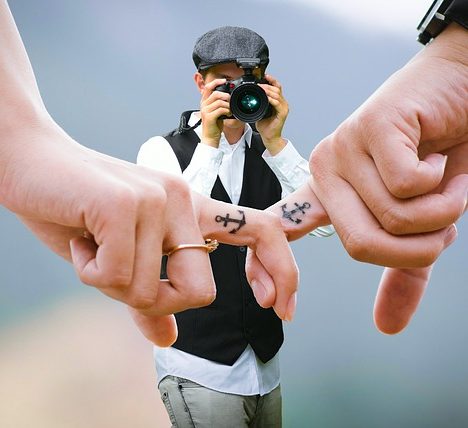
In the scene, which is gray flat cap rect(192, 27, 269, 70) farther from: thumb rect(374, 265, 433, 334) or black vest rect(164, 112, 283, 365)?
thumb rect(374, 265, 433, 334)

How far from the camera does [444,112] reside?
88 centimetres

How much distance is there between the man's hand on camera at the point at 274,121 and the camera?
210 cm

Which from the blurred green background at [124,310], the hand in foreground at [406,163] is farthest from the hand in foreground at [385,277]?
the blurred green background at [124,310]

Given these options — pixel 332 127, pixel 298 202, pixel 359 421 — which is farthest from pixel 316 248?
pixel 298 202

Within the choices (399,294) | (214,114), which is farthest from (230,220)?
(214,114)

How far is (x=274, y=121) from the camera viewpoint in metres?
2.12

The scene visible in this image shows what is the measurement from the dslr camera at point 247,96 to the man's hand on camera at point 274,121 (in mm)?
36

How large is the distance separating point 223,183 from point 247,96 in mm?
273

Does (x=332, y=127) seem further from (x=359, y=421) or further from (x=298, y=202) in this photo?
(x=298, y=202)

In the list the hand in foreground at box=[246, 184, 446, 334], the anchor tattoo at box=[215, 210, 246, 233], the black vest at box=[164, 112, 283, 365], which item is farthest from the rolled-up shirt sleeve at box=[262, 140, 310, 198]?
the anchor tattoo at box=[215, 210, 246, 233]

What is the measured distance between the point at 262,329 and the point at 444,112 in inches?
51.4

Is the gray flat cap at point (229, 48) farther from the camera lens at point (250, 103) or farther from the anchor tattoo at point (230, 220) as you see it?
the anchor tattoo at point (230, 220)

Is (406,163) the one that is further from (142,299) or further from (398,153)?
(142,299)

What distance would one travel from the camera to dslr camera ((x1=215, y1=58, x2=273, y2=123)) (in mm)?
2033
